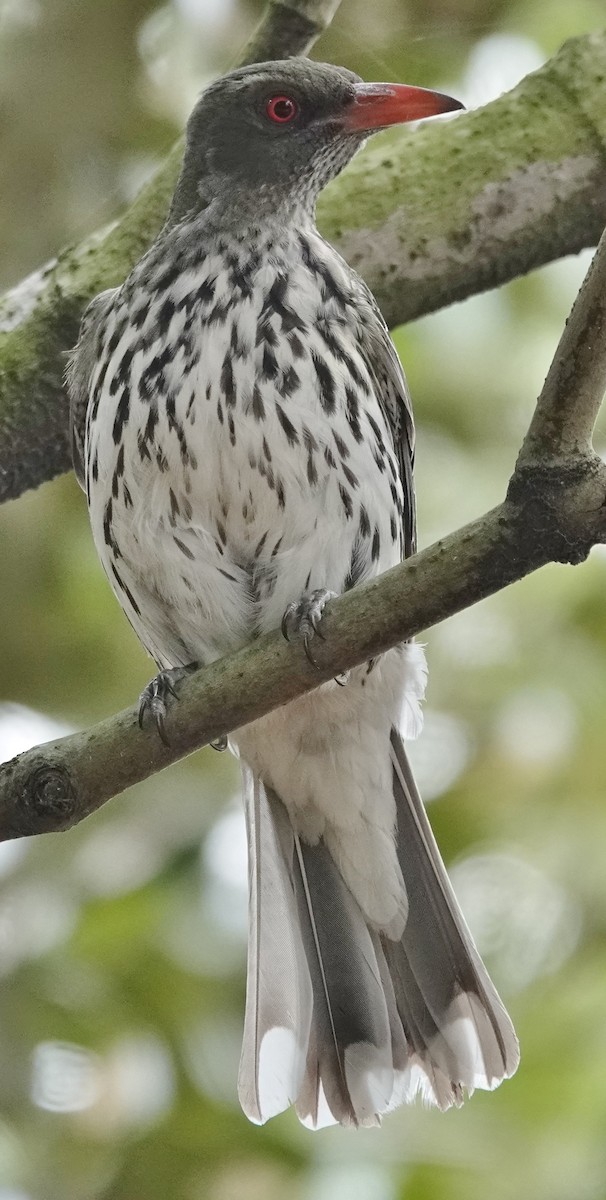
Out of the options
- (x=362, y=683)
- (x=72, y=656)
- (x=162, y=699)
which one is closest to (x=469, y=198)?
(x=362, y=683)

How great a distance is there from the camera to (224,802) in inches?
197


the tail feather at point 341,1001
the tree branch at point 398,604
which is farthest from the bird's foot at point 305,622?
the tail feather at point 341,1001

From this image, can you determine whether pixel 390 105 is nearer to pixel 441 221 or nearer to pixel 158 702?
pixel 441 221

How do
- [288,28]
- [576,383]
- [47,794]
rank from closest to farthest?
[576,383]
[47,794]
[288,28]

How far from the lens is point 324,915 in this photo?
3660 mm

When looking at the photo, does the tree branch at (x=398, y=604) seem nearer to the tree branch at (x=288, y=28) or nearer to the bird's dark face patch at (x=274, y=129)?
the bird's dark face patch at (x=274, y=129)

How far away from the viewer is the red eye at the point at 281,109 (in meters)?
3.58

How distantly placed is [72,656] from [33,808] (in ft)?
7.22

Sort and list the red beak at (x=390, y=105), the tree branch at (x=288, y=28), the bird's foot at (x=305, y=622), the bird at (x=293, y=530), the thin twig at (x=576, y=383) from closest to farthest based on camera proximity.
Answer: the thin twig at (x=576, y=383) < the bird's foot at (x=305, y=622) < the bird at (x=293, y=530) < the red beak at (x=390, y=105) < the tree branch at (x=288, y=28)

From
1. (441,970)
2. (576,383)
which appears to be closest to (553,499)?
(576,383)

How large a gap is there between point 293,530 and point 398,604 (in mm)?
900

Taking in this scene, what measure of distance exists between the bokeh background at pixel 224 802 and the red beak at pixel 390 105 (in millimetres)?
420

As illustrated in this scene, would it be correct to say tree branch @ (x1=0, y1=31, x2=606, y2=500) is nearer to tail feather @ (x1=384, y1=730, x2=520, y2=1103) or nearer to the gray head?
the gray head

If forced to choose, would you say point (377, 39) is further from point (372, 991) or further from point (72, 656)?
point (372, 991)
